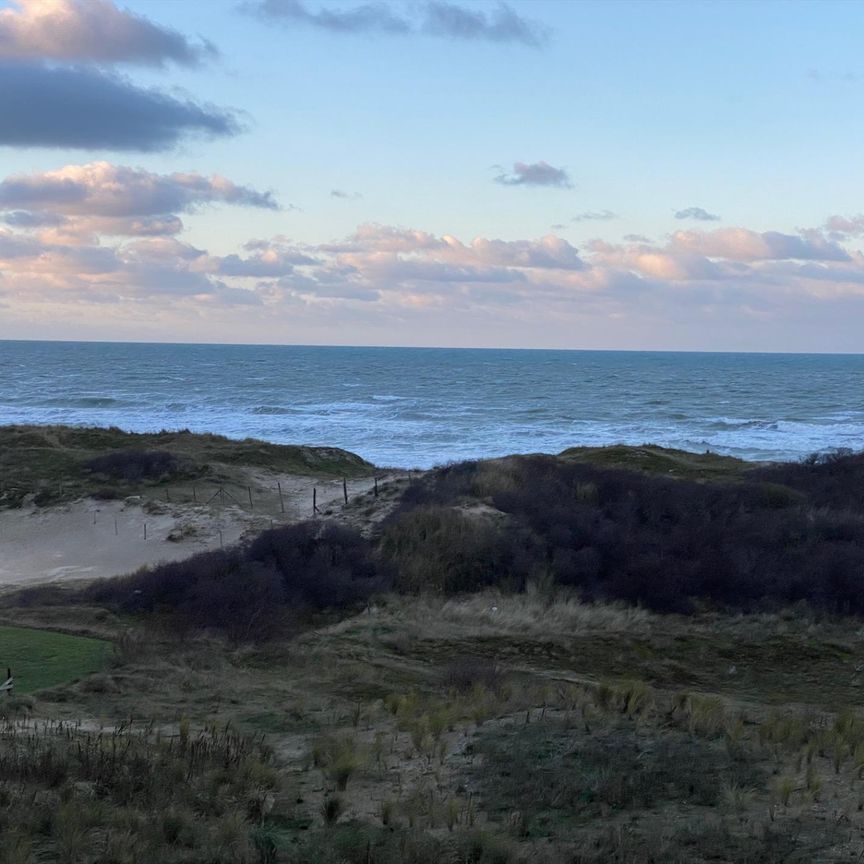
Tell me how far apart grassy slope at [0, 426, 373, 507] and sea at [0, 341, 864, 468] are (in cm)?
938

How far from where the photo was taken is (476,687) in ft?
39.2

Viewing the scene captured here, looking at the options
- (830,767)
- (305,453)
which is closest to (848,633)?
(830,767)

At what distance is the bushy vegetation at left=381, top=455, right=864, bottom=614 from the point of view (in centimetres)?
1714

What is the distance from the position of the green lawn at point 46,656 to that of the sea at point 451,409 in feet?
102

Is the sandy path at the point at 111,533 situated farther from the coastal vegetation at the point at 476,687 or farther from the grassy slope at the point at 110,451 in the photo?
the coastal vegetation at the point at 476,687

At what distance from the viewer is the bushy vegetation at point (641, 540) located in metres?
17.1

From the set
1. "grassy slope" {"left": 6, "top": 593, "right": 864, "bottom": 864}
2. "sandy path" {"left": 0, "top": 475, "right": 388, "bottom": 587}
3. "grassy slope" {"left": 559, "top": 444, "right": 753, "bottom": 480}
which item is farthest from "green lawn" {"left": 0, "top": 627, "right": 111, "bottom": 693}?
"grassy slope" {"left": 559, "top": 444, "right": 753, "bottom": 480}

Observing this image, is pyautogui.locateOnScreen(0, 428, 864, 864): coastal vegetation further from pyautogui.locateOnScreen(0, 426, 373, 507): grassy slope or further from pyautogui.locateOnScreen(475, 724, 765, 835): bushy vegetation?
pyautogui.locateOnScreen(0, 426, 373, 507): grassy slope

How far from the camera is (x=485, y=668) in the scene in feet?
43.1

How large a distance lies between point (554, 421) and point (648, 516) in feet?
158

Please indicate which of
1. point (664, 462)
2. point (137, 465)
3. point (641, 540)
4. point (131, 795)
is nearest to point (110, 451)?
point (137, 465)

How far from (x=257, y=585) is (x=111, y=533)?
11603 mm

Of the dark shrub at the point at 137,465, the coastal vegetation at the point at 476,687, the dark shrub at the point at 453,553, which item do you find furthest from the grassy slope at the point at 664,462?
the dark shrub at the point at 137,465

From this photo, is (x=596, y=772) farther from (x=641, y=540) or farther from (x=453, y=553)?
(x=641, y=540)
